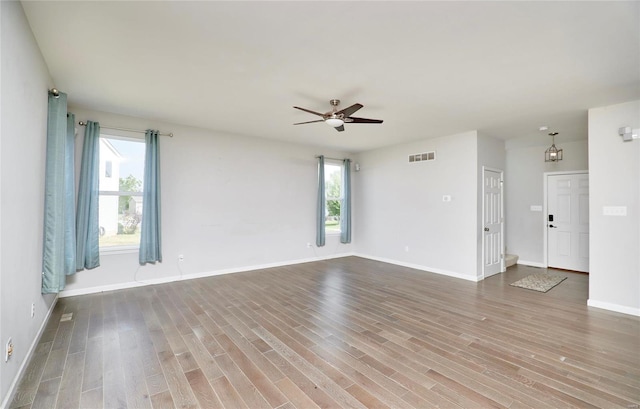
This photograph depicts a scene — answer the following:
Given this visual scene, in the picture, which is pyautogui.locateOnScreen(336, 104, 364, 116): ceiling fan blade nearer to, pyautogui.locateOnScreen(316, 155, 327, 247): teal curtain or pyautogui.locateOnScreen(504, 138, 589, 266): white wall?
pyautogui.locateOnScreen(316, 155, 327, 247): teal curtain

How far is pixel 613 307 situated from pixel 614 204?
1.34 m

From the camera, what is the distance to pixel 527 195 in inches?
Result: 257

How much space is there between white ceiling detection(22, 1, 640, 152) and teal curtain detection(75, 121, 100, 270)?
52 centimetres

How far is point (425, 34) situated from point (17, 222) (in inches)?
134

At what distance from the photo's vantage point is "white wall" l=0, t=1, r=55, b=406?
6.03 feet

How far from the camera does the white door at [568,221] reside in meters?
5.77

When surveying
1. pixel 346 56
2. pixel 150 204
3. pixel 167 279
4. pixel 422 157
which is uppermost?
pixel 346 56

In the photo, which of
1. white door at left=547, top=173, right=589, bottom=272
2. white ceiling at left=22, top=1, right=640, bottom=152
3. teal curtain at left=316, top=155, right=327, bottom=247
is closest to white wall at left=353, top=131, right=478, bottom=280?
teal curtain at left=316, top=155, right=327, bottom=247

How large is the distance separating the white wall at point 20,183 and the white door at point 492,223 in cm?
611

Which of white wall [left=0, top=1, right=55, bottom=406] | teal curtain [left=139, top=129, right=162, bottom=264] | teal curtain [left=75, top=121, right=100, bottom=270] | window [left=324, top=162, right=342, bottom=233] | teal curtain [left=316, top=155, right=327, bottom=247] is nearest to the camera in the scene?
white wall [left=0, top=1, right=55, bottom=406]

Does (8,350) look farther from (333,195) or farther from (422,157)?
(422,157)

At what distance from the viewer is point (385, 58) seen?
2.66m

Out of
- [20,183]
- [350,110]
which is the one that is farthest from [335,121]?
[20,183]

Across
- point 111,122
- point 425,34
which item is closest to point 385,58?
point 425,34
